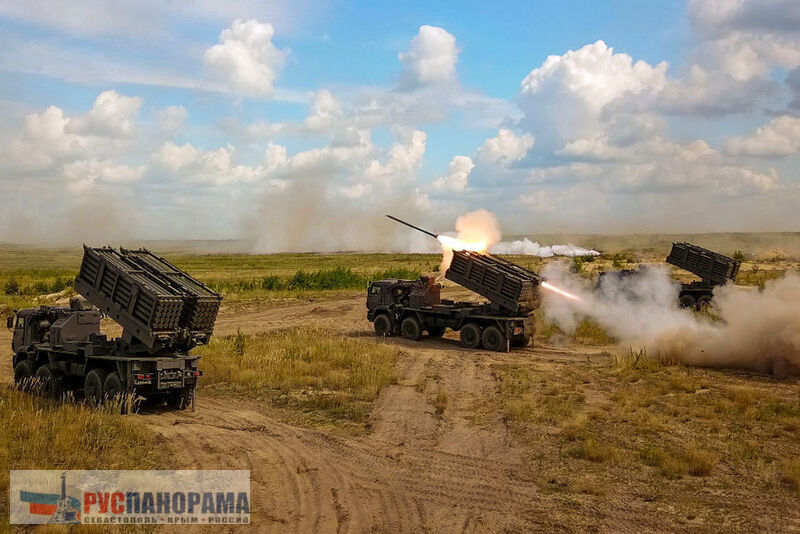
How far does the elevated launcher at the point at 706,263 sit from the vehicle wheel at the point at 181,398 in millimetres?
28573

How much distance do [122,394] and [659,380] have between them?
13589 millimetres

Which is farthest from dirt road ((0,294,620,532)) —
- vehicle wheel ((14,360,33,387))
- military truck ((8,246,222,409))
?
vehicle wheel ((14,360,33,387))

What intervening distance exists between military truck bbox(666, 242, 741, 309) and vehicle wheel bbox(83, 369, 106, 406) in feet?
92.6

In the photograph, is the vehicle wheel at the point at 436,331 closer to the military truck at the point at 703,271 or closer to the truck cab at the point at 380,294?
the truck cab at the point at 380,294

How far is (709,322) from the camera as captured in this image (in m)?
24.8

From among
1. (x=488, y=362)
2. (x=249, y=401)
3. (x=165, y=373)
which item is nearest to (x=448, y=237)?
(x=488, y=362)

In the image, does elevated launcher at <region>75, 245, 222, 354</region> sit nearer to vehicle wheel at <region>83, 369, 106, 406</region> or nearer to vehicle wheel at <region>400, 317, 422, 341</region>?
vehicle wheel at <region>83, 369, 106, 406</region>

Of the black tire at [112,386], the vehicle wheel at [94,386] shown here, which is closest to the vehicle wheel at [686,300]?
the black tire at [112,386]

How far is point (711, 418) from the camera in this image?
1491 cm

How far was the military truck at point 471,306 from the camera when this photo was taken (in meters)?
25.2

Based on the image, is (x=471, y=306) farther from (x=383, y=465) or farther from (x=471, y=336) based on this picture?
(x=383, y=465)

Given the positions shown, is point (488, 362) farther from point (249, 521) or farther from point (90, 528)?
point (90, 528)

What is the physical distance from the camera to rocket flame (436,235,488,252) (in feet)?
91.7

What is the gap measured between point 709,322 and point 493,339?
306 inches
